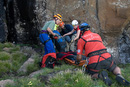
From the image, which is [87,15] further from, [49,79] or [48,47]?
[49,79]

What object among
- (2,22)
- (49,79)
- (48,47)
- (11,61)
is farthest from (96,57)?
(2,22)

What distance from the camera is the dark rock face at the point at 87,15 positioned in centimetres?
770

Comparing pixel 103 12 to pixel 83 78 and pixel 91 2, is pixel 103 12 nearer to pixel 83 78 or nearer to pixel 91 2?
pixel 91 2

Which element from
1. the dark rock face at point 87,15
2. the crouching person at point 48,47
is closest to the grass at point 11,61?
the crouching person at point 48,47

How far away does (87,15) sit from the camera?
800 cm

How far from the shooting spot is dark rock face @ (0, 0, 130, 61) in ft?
25.2

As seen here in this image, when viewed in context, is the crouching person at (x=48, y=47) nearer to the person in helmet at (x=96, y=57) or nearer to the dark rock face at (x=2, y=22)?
the person in helmet at (x=96, y=57)

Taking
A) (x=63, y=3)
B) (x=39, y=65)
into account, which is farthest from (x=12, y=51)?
(x=63, y=3)

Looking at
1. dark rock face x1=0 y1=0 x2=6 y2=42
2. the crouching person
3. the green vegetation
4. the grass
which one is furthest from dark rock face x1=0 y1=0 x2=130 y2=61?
the green vegetation

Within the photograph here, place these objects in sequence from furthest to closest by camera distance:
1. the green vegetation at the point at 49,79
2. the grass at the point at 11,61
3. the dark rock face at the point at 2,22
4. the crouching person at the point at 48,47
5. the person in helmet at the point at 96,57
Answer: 1. the dark rock face at the point at 2,22
2. the crouching person at the point at 48,47
3. the grass at the point at 11,61
4. the person in helmet at the point at 96,57
5. the green vegetation at the point at 49,79

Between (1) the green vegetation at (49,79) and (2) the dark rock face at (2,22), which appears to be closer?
(1) the green vegetation at (49,79)

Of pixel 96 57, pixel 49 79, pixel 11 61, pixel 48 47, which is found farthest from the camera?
pixel 11 61

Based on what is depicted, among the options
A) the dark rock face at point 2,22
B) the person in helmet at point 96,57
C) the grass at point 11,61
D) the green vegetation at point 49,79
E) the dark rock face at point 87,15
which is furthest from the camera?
the dark rock face at point 2,22

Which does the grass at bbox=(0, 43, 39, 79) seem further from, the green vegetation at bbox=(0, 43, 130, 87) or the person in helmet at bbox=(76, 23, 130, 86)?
the person in helmet at bbox=(76, 23, 130, 86)
